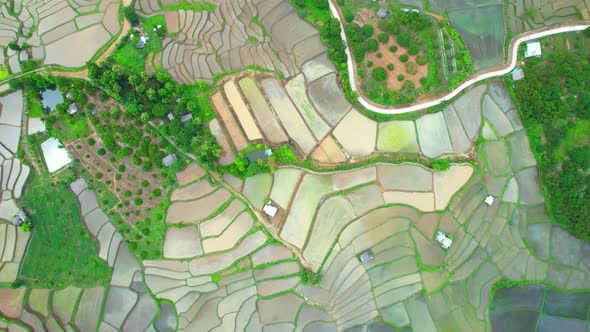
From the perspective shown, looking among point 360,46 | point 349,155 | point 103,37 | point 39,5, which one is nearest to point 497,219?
point 349,155

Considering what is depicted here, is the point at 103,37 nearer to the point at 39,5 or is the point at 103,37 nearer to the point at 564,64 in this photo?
the point at 39,5

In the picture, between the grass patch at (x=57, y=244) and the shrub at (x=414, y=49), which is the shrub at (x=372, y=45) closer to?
the shrub at (x=414, y=49)

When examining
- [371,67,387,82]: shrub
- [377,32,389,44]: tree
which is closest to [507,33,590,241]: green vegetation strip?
[371,67,387,82]: shrub

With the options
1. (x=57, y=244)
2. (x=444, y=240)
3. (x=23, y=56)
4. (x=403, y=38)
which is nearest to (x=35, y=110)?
(x=23, y=56)

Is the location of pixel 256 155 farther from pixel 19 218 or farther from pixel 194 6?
pixel 19 218

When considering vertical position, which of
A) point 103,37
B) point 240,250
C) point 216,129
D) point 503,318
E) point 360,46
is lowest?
point 503,318

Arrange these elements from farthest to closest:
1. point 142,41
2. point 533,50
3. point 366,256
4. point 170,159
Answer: point 142,41
point 533,50
point 170,159
point 366,256
